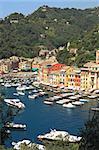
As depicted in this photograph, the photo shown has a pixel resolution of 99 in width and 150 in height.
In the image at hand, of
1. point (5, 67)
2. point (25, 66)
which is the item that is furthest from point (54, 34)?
point (5, 67)

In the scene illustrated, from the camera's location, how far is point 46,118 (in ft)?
39.8

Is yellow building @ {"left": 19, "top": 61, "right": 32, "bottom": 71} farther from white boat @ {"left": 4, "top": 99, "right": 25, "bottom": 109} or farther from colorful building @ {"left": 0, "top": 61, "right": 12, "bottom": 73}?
white boat @ {"left": 4, "top": 99, "right": 25, "bottom": 109}

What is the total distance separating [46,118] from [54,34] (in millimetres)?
18503

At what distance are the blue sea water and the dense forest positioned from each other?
6459 millimetres

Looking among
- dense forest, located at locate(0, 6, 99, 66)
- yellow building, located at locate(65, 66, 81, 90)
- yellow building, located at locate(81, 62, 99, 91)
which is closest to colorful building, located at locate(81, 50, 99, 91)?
yellow building, located at locate(81, 62, 99, 91)

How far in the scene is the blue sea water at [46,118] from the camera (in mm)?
10580

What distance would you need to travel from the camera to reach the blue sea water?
10.6 meters

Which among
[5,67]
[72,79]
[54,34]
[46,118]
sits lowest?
[46,118]

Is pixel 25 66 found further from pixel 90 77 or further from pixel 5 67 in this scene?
pixel 90 77

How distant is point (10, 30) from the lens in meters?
29.5

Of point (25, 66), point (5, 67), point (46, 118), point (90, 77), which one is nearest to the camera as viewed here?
point (46, 118)

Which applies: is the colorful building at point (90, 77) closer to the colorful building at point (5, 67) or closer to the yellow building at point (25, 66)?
the yellow building at point (25, 66)

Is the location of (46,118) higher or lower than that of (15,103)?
lower

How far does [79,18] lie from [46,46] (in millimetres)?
8908
